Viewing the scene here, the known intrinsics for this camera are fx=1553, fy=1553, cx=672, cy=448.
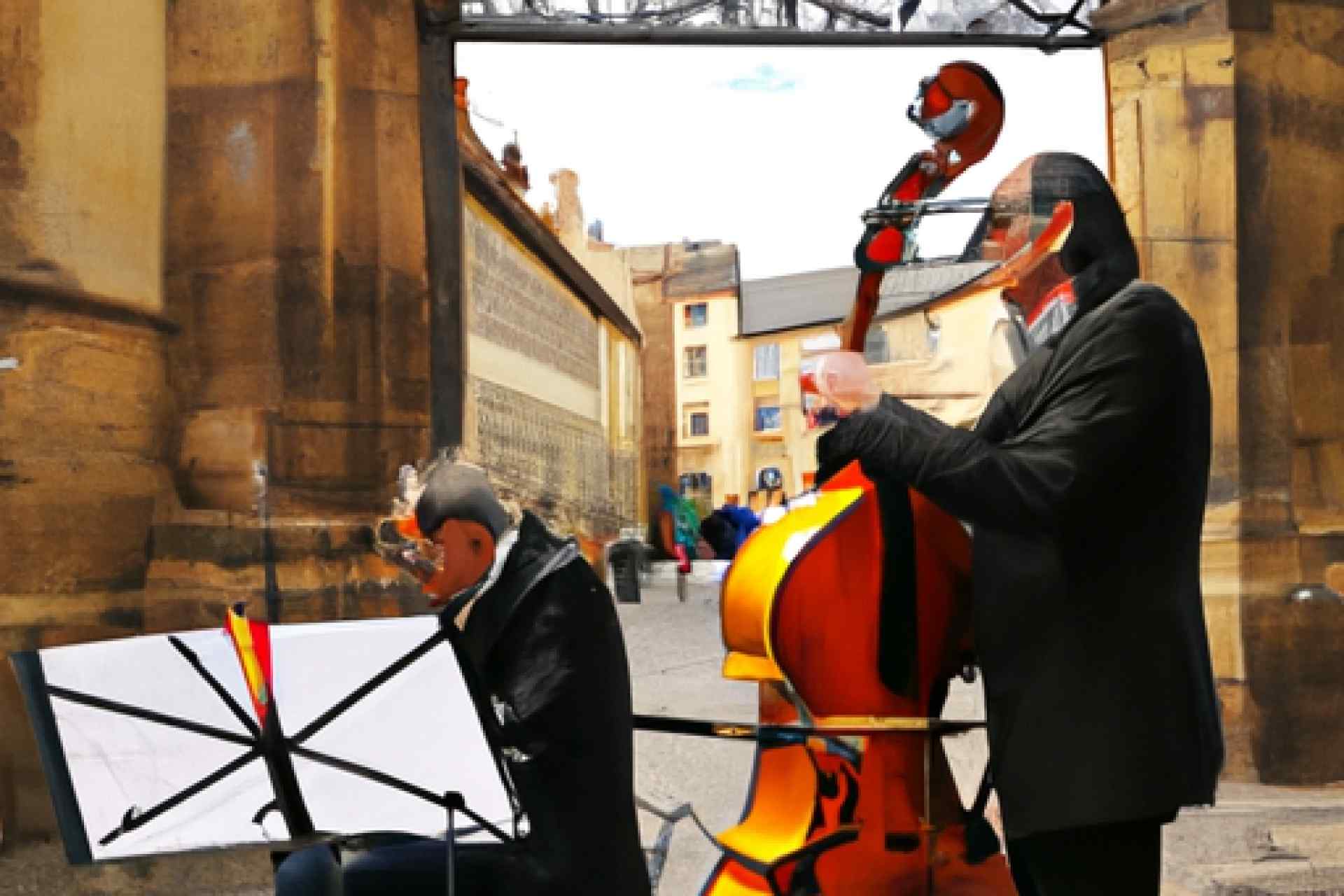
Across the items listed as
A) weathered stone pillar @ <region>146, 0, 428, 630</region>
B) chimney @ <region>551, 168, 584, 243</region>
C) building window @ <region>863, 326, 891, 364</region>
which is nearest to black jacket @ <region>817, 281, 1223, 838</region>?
building window @ <region>863, 326, 891, 364</region>

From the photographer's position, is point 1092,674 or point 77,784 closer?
point 1092,674

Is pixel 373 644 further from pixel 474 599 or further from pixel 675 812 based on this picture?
pixel 675 812

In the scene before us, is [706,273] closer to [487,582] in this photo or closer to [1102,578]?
[487,582]

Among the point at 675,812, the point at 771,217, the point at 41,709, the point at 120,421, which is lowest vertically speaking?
the point at 675,812

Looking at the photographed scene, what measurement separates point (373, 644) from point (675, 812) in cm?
61

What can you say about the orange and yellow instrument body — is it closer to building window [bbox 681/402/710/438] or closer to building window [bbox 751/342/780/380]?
building window [bbox 751/342/780/380]

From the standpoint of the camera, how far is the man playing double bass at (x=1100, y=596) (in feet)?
5.19

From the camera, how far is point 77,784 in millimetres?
1882

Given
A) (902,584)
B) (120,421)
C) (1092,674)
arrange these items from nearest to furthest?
(1092,674), (902,584), (120,421)

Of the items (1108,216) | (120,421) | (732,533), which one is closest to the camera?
(1108,216)

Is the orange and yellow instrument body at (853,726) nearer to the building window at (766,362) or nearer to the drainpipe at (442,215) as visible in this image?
the building window at (766,362)

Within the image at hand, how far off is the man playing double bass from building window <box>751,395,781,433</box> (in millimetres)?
1869

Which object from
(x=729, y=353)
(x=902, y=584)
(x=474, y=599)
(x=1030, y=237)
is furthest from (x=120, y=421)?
(x=1030, y=237)

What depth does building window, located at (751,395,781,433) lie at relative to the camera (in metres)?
3.53
